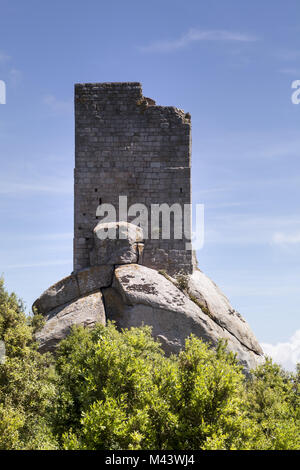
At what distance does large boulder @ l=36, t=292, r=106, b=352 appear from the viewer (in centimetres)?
2233

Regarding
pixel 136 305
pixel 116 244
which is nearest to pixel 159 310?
pixel 136 305

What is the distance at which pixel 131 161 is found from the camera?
25438 mm

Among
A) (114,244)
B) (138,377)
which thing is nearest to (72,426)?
(138,377)

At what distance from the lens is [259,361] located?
24656 millimetres

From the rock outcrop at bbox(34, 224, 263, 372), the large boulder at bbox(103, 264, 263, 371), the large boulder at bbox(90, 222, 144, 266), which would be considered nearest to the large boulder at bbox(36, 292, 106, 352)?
the rock outcrop at bbox(34, 224, 263, 372)

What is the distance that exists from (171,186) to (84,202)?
392 cm

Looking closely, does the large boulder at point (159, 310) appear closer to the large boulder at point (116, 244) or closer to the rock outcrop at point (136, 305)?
the rock outcrop at point (136, 305)

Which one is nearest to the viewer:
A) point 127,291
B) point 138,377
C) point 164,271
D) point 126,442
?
point 126,442

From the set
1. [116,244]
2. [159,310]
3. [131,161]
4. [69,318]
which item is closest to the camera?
[159,310]

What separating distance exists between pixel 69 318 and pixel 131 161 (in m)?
7.49

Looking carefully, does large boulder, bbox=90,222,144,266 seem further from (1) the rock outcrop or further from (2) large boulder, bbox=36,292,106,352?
(2) large boulder, bbox=36,292,106,352

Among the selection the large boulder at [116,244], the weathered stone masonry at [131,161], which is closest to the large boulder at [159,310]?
the large boulder at [116,244]

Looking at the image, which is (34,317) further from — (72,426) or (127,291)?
(72,426)

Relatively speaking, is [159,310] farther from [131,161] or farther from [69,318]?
[131,161]
